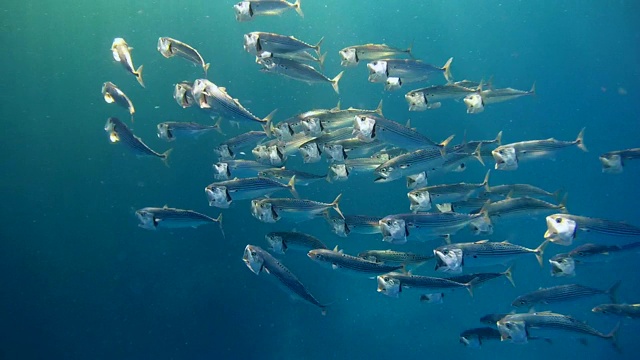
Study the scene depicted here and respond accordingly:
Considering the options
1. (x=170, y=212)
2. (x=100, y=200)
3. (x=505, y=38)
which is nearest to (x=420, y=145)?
(x=170, y=212)

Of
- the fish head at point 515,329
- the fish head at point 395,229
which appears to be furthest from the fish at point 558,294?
the fish head at point 395,229

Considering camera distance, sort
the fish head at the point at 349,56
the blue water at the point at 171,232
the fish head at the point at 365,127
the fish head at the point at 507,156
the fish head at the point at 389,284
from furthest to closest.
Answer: the blue water at the point at 171,232 < the fish head at the point at 349,56 < the fish head at the point at 507,156 < the fish head at the point at 389,284 < the fish head at the point at 365,127

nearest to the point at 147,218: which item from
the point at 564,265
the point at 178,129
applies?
the point at 178,129

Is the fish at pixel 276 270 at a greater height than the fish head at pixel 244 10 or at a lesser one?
lesser

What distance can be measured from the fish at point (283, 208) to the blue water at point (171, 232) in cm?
620

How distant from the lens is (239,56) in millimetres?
13242

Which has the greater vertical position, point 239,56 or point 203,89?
point 203,89

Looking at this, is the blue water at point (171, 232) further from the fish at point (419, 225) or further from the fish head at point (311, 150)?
the fish head at point (311, 150)

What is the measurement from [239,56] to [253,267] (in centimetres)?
993

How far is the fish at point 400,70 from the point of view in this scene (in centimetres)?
530

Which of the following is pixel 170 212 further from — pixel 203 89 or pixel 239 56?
pixel 239 56

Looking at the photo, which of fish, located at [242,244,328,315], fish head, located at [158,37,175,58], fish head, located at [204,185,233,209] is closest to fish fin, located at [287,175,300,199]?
fish head, located at [204,185,233,209]

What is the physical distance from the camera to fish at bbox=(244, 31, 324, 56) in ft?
16.3

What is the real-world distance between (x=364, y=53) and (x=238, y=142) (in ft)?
6.96
